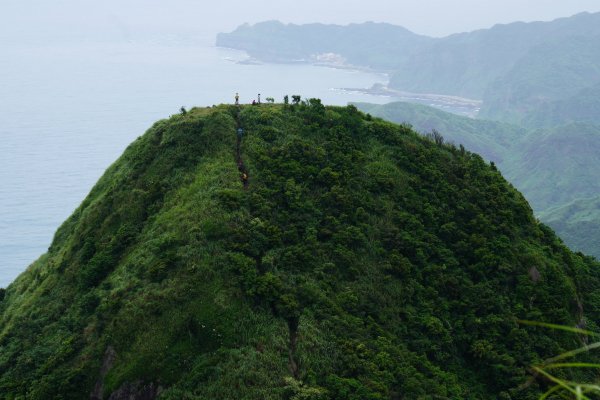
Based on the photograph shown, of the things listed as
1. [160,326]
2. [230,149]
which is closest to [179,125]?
[230,149]

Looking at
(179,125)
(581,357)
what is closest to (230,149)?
(179,125)

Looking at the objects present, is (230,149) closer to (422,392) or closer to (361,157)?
(361,157)

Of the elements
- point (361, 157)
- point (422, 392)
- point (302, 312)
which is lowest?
point (422, 392)

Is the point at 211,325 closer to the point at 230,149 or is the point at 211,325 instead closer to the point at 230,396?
the point at 230,396

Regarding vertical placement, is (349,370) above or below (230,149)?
below

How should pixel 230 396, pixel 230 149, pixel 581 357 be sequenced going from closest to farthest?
pixel 230 396, pixel 581 357, pixel 230 149

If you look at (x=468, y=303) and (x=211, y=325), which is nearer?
(x=211, y=325)

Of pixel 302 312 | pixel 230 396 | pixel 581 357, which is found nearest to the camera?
pixel 230 396
